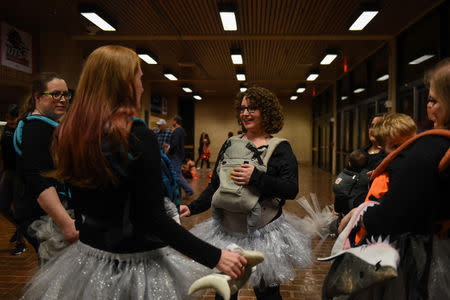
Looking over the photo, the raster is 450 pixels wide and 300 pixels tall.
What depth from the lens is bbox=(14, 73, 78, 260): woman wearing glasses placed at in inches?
62.3

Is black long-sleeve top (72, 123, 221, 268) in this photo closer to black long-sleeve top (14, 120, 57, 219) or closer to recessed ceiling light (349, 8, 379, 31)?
black long-sleeve top (14, 120, 57, 219)

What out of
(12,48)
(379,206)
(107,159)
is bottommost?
(379,206)

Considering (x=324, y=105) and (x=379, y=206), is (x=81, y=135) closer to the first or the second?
(x=379, y=206)

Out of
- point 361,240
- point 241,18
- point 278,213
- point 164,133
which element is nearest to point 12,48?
point 164,133

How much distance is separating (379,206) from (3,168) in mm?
2882

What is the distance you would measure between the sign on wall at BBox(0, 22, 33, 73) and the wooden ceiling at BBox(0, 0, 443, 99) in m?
0.34

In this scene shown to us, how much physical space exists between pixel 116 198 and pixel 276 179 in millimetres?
1011

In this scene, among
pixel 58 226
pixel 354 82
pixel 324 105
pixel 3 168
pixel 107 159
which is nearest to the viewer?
pixel 107 159

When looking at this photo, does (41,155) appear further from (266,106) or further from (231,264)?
(266,106)

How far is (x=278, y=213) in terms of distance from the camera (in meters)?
2.04

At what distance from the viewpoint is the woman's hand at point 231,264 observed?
1.10 metres

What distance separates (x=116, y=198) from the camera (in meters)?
1.08

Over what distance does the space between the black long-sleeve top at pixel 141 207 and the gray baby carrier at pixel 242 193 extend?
716 millimetres

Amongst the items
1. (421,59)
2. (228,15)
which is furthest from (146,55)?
(421,59)
